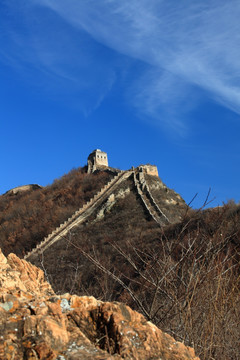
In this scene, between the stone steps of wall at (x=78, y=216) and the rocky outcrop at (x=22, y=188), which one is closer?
the stone steps of wall at (x=78, y=216)

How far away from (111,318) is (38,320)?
0.57 metres

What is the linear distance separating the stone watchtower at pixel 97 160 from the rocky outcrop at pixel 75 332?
183 feet

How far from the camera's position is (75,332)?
2.52m

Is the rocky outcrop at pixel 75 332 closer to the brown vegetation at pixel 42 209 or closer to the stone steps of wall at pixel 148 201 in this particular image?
the stone steps of wall at pixel 148 201

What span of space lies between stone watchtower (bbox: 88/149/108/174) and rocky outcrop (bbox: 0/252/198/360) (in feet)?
183

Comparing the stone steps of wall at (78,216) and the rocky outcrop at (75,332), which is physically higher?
the stone steps of wall at (78,216)

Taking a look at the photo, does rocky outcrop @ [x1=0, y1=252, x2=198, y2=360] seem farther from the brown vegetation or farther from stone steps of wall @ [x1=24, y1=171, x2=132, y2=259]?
the brown vegetation

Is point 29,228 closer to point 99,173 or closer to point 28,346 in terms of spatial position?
point 99,173

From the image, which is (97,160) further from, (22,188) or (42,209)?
(22,188)

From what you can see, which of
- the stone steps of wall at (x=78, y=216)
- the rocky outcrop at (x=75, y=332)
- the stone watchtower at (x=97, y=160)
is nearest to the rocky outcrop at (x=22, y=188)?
the stone watchtower at (x=97, y=160)

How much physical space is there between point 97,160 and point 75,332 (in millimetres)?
56949

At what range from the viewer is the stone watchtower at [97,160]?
5884 cm

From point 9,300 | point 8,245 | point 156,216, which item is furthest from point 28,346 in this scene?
point 8,245

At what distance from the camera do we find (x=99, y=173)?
54938 millimetres
